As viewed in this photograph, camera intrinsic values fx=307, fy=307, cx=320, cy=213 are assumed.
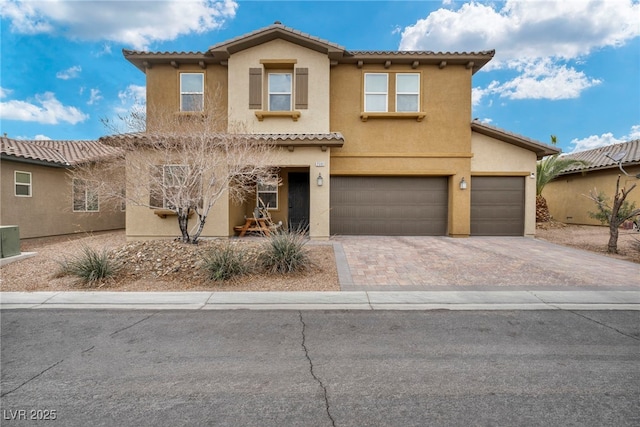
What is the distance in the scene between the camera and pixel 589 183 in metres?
18.2

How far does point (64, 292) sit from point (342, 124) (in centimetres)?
1027

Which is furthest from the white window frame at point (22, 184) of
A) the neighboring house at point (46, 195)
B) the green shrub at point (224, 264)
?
the green shrub at point (224, 264)

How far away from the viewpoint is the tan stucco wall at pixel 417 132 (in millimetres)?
12555

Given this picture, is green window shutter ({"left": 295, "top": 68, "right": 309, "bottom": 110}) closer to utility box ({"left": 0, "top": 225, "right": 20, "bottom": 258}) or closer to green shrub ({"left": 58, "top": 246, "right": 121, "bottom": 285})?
green shrub ({"left": 58, "top": 246, "right": 121, "bottom": 285})

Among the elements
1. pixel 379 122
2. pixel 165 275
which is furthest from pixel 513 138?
pixel 165 275

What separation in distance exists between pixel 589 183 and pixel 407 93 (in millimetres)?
13955

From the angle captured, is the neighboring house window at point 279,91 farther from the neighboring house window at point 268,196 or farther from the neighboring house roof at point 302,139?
the neighboring house window at point 268,196

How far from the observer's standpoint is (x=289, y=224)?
45.0 feet

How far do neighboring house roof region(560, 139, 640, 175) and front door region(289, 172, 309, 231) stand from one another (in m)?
15.0

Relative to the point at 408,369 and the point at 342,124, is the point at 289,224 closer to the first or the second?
the point at 342,124

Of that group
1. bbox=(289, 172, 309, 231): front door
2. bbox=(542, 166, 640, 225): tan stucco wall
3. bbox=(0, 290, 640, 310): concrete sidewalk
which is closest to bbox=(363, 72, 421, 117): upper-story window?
bbox=(289, 172, 309, 231): front door

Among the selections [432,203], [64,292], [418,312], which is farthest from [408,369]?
[432,203]

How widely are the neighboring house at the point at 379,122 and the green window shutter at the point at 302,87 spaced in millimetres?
39

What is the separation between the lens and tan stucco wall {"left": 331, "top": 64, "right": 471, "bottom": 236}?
12555 mm
